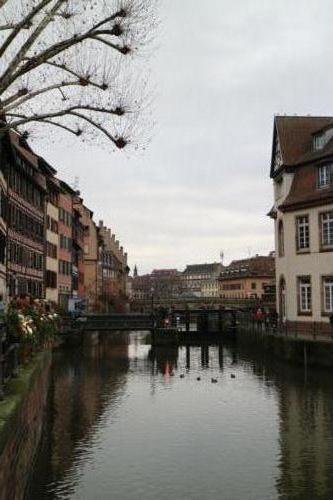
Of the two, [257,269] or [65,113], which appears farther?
[257,269]


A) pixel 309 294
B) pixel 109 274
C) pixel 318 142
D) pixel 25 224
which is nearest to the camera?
pixel 309 294

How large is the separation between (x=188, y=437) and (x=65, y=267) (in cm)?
5211

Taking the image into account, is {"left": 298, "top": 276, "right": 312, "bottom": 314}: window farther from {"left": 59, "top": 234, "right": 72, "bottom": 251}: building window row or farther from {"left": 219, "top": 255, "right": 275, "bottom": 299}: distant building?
{"left": 219, "top": 255, "right": 275, "bottom": 299}: distant building

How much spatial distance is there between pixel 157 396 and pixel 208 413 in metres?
4.71

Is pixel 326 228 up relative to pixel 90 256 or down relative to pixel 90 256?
down

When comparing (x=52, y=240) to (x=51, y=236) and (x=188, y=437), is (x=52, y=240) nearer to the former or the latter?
(x=51, y=236)

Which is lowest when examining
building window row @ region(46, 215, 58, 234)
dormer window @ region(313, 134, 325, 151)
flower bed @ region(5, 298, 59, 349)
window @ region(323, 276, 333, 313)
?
flower bed @ region(5, 298, 59, 349)

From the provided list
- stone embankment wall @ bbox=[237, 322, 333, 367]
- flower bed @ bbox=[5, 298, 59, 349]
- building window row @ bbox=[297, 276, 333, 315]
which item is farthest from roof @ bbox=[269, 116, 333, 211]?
flower bed @ bbox=[5, 298, 59, 349]

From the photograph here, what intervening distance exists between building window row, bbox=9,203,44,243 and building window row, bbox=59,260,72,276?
10434 millimetres

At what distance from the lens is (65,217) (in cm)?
6994

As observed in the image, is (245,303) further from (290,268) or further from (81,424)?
(81,424)

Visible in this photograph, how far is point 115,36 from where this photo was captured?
42.7 ft

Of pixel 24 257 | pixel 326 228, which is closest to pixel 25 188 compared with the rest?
pixel 24 257

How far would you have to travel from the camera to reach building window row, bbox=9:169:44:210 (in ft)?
149
